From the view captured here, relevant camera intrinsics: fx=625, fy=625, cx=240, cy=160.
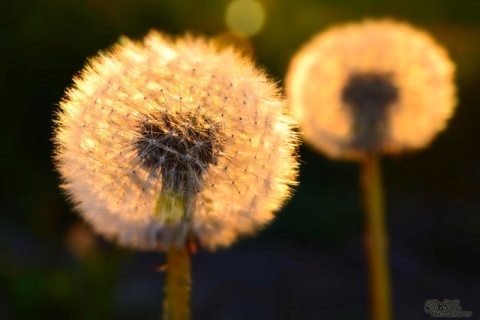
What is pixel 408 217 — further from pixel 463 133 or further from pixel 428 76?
pixel 428 76

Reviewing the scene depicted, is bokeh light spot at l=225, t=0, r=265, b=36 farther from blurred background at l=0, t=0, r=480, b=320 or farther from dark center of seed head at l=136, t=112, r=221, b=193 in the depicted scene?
dark center of seed head at l=136, t=112, r=221, b=193

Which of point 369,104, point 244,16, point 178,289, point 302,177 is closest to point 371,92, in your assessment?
point 369,104

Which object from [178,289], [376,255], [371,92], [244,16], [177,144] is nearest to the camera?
[178,289]

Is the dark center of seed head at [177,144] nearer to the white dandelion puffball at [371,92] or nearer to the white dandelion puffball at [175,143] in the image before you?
the white dandelion puffball at [175,143]

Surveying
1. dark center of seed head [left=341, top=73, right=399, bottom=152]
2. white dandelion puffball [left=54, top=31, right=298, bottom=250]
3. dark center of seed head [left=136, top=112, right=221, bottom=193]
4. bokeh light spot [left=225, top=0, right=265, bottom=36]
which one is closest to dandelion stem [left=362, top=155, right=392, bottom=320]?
dark center of seed head [left=341, top=73, right=399, bottom=152]

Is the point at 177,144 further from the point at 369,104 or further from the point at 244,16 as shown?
the point at 244,16

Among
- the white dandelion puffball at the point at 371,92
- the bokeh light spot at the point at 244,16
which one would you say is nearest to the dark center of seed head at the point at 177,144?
the white dandelion puffball at the point at 371,92
